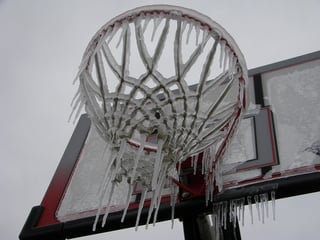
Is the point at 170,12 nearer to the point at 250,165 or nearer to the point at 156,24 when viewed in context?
the point at 156,24

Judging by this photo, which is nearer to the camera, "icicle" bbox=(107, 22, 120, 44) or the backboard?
"icicle" bbox=(107, 22, 120, 44)

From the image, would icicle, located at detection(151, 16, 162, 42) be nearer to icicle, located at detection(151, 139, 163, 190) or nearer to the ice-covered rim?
the ice-covered rim

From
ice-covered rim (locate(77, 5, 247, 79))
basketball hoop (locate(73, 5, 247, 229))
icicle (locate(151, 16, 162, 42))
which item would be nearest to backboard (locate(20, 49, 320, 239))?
basketball hoop (locate(73, 5, 247, 229))

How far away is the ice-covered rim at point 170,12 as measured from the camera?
2.31m

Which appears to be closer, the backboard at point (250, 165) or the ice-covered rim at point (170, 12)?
the ice-covered rim at point (170, 12)

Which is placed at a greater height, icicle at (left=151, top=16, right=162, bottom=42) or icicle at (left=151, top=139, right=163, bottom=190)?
icicle at (left=151, top=16, right=162, bottom=42)

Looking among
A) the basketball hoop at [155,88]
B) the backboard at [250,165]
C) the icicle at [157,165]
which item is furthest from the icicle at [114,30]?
the backboard at [250,165]

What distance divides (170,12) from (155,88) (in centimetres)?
37

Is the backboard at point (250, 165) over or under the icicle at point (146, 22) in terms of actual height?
under

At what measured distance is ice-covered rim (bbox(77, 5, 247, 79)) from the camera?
7.59ft

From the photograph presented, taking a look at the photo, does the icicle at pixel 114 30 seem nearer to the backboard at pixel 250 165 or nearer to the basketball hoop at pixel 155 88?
the basketball hoop at pixel 155 88

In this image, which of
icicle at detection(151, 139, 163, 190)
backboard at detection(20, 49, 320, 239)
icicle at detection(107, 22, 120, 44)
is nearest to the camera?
icicle at detection(151, 139, 163, 190)

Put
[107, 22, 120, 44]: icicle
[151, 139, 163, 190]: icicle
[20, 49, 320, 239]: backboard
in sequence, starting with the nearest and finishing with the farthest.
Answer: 1. [151, 139, 163, 190]: icicle
2. [107, 22, 120, 44]: icicle
3. [20, 49, 320, 239]: backboard

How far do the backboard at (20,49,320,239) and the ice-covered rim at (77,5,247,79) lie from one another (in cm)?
62
